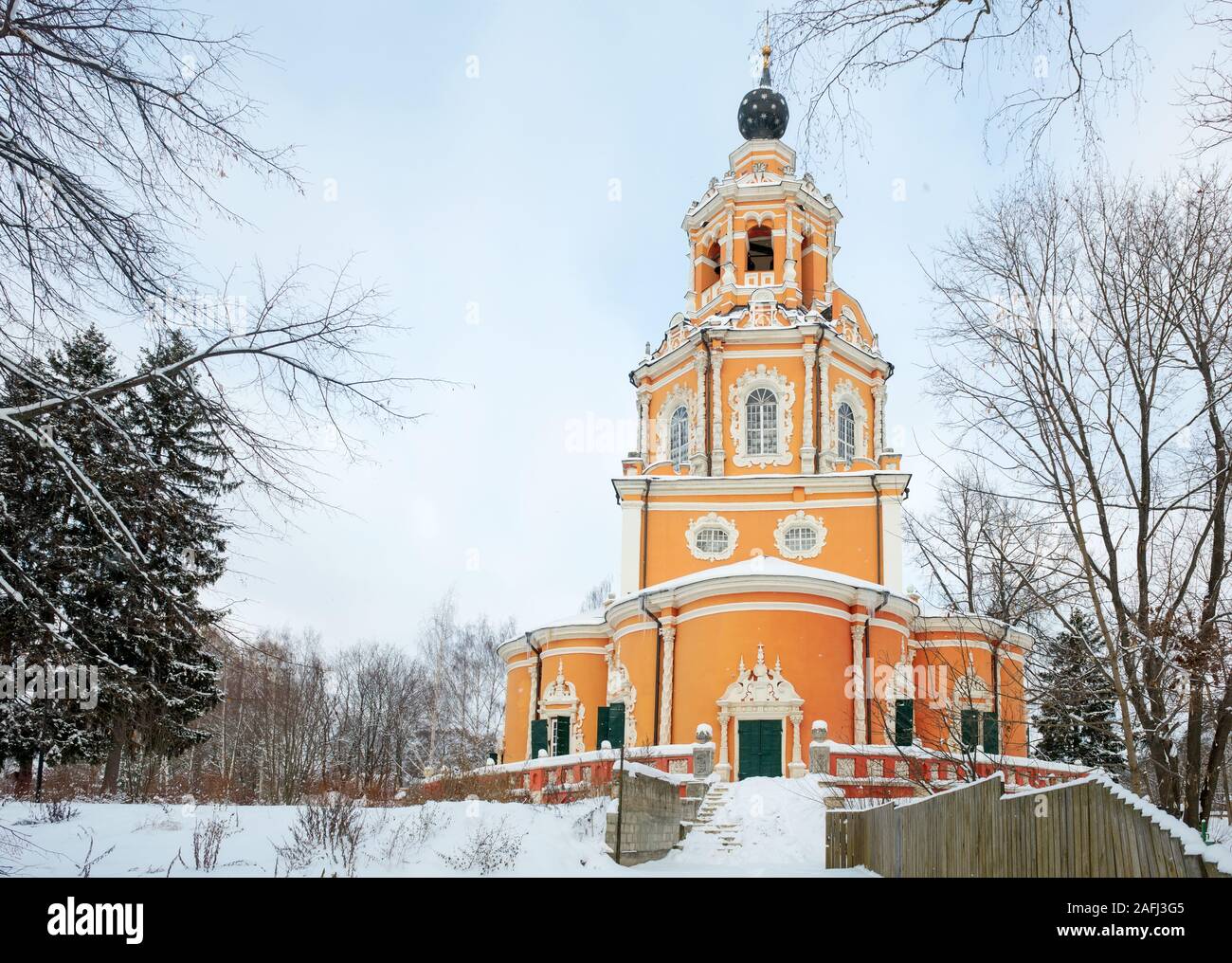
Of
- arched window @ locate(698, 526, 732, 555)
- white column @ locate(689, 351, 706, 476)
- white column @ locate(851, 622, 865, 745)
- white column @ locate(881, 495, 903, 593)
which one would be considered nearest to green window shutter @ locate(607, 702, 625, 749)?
white column @ locate(851, 622, 865, 745)

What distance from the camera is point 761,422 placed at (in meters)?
33.0

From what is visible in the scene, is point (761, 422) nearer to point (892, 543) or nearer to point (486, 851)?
point (892, 543)

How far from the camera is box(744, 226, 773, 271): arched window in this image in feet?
119

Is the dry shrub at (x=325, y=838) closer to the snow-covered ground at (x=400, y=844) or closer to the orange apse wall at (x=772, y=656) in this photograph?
the snow-covered ground at (x=400, y=844)

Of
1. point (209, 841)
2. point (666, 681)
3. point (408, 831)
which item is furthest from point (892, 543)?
point (209, 841)

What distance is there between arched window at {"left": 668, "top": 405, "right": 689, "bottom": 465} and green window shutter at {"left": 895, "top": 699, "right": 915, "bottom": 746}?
11.2 metres

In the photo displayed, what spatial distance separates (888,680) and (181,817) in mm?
18098

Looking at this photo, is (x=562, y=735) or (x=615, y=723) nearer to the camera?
(x=615, y=723)

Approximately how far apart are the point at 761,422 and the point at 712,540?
4.23 metres

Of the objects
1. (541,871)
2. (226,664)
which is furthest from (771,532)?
(226,664)

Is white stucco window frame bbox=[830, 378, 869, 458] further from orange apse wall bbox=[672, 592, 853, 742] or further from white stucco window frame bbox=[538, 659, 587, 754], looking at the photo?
white stucco window frame bbox=[538, 659, 587, 754]

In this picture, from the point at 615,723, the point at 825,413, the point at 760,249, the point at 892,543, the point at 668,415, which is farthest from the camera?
the point at 760,249

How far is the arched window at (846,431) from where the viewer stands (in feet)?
109
